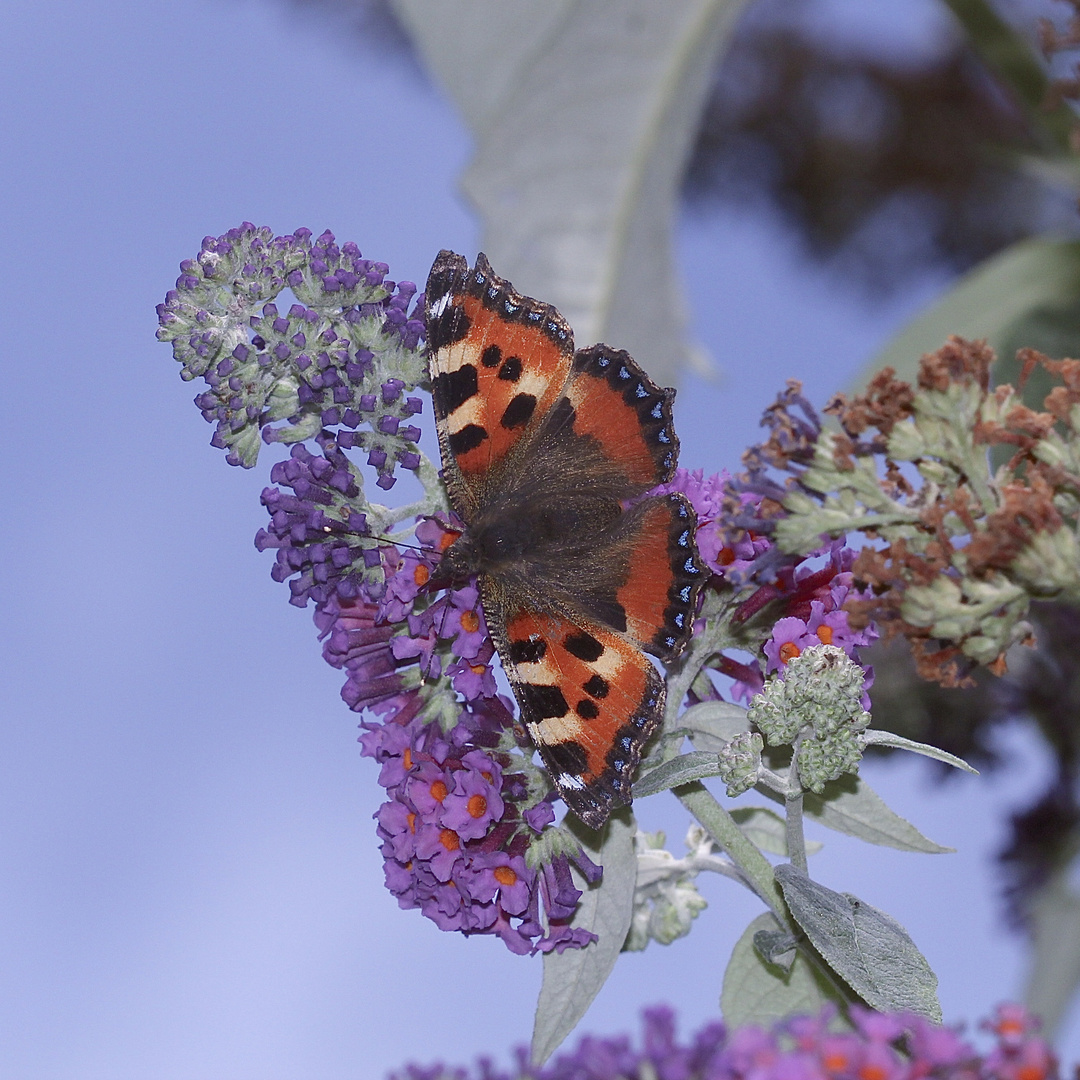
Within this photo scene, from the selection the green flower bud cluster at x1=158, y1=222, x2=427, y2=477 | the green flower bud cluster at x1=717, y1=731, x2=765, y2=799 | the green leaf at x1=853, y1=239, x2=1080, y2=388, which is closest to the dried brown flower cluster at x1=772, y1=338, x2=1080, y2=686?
the green flower bud cluster at x1=717, y1=731, x2=765, y2=799

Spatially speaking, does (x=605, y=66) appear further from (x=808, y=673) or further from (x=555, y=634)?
(x=808, y=673)

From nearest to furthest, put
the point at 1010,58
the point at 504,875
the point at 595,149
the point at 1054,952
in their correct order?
the point at 504,875 → the point at 1010,58 → the point at 595,149 → the point at 1054,952

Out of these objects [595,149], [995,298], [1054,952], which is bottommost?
[1054,952]

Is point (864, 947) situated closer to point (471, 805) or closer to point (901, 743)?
point (901, 743)

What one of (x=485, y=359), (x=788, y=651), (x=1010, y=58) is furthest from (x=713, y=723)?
(x=1010, y=58)

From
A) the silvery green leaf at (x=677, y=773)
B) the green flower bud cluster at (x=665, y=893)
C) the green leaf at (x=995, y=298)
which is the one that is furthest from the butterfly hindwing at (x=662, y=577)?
the green leaf at (x=995, y=298)

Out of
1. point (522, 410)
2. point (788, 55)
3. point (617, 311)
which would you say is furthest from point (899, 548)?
point (788, 55)

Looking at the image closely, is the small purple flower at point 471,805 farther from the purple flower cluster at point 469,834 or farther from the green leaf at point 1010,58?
the green leaf at point 1010,58
